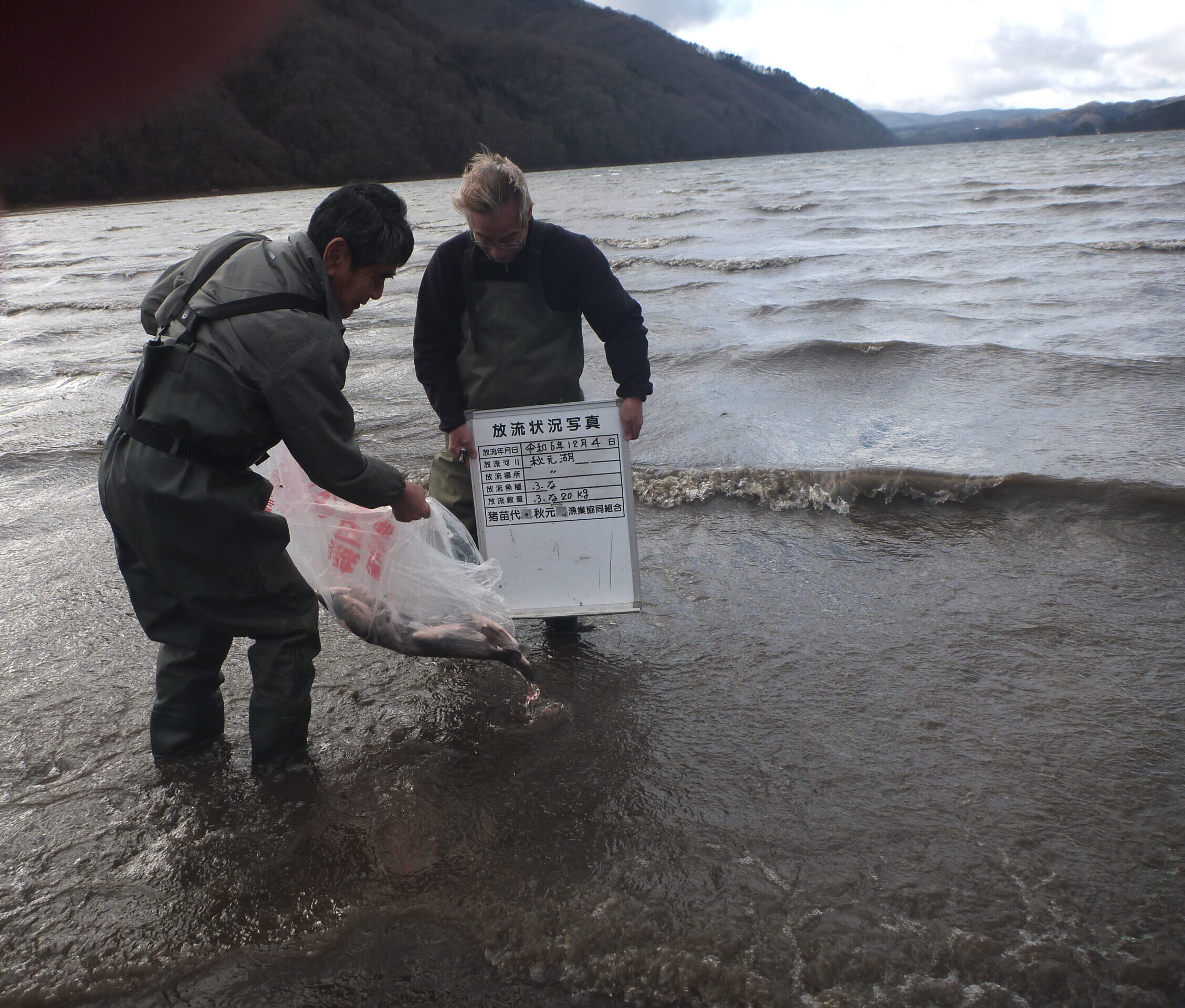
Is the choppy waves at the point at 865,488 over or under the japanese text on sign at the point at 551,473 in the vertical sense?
under

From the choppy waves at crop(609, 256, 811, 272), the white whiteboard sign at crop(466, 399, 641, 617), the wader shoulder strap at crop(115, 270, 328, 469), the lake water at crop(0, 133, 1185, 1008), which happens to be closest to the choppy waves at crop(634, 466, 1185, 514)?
the lake water at crop(0, 133, 1185, 1008)

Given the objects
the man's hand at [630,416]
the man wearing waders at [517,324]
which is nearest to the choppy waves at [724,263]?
the man wearing waders at [517,324]

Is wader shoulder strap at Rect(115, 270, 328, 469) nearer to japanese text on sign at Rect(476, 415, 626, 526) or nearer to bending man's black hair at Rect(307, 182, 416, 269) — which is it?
bending man's black hair at Rect(307, 182, 416, 269)

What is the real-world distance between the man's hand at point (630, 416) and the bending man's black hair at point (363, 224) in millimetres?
1065

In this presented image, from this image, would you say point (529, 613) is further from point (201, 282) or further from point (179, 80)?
point (179, 80)

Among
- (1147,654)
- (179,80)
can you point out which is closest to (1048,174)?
(1147,654)

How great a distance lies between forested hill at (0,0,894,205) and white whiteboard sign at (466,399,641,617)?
71681mm

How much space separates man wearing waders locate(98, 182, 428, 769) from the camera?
2227 mm

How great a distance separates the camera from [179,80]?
85875 millimetres

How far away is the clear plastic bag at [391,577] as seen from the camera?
281 centimetres

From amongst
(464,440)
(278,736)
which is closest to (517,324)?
(464,440)

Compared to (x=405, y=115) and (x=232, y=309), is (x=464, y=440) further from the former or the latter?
(x=405, y=115)

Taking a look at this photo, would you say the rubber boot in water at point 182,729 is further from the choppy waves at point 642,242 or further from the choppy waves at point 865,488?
the choppy waves at point 642,242

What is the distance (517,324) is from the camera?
125 inches
